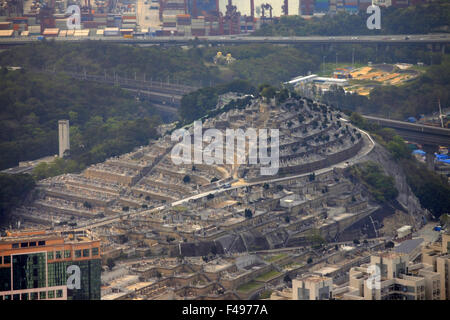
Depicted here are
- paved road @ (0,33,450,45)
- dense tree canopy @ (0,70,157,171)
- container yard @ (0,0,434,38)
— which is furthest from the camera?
container yard @ (0,0,434,38)

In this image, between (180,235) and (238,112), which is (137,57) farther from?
(180,235)

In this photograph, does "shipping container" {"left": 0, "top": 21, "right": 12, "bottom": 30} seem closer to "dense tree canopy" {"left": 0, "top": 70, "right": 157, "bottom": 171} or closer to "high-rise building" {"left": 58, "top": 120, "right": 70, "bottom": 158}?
"dense tree canopy" {"left": 0, "top": 70, "right": 157, "bottom": 171}

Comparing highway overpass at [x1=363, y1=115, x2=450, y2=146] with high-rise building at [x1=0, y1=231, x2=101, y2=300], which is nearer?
high-rise building at [x1=0, y1=231, x2=101, y2=300]

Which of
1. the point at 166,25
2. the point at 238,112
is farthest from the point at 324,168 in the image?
the point at 166,25

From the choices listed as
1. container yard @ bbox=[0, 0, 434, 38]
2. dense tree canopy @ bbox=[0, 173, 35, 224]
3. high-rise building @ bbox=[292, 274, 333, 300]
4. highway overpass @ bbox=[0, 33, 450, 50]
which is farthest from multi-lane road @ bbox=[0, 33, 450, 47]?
high-rise building @ bbox=[292, 274, 333, 300]

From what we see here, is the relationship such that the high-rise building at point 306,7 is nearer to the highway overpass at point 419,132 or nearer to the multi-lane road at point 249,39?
the multi-lane road at point 249,39

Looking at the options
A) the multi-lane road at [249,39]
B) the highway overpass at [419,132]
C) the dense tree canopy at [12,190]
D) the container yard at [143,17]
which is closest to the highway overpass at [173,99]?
the highway overpass at [419,132]

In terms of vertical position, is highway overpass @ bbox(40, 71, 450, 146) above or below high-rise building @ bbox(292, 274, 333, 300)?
below
